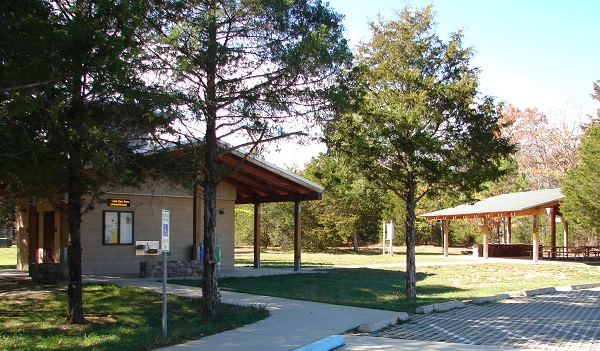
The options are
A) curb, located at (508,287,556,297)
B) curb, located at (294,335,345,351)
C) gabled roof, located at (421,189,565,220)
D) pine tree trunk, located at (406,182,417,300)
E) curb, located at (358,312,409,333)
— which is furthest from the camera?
gabled roof, located at (421,189,565,220)

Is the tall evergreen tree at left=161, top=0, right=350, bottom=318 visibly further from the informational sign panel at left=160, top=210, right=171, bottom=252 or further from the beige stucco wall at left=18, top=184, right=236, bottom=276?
the beige stucco wall at left=18, top=184, right=236, bottom=276

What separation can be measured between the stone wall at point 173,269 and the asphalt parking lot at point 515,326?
1021 centimetres

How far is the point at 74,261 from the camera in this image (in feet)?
35.8

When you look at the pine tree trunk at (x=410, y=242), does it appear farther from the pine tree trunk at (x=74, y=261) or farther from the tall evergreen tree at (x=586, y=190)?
the tall evergreen tree at (x=586, y=190)

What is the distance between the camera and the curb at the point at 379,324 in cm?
974

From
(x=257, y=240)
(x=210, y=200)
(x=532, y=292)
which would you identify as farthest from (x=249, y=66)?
(x=257, y=240)

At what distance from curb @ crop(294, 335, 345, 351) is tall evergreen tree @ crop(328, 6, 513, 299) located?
6002 mm

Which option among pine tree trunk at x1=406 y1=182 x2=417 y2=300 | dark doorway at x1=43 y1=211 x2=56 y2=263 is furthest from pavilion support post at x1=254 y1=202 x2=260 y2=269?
pine tree trunk at x1=406 y1=182 x2=417 y2=300

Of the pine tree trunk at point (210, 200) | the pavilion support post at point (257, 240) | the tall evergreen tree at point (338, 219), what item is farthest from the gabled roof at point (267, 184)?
the tall evergreen tree at point (338, 219)

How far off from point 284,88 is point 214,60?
1420 millimetres

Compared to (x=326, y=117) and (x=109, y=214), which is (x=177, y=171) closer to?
(x=326, y=117)

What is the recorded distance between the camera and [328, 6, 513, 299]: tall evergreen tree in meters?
13.5

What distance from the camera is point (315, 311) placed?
38.4ft

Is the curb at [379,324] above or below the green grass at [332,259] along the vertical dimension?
above
